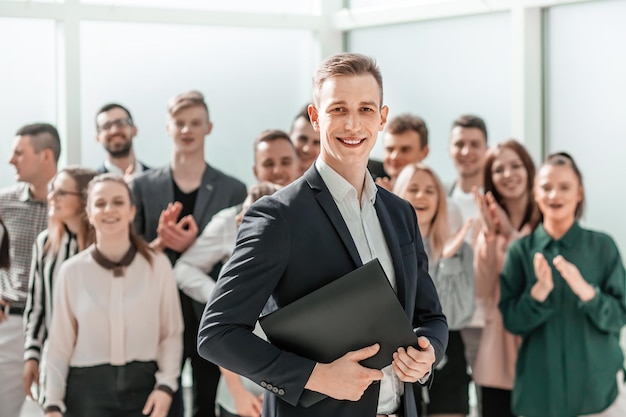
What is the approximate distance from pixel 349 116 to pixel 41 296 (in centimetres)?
262

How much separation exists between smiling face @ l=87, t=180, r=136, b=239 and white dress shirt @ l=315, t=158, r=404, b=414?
2.15 m

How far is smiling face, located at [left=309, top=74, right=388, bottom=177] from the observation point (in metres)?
2.14

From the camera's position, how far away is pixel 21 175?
503 cm

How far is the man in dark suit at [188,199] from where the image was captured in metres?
4.75

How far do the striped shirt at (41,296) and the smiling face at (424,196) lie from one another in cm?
146

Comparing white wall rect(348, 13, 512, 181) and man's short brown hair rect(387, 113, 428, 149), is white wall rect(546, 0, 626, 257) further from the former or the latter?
man's short brown hair rect(387, 113, 428, 149)

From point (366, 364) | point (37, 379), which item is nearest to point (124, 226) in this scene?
point (37, 379)

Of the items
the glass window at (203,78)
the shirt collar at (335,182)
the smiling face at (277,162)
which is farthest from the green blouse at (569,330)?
the glass window at (203,78)

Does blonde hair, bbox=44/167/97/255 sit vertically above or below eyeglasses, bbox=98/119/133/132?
below

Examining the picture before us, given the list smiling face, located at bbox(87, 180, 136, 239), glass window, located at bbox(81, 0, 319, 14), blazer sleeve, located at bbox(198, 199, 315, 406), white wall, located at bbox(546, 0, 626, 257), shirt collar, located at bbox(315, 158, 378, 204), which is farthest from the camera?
glass window, located at bbox(81, 0, 319, 14)

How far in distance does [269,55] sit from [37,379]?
328 cm

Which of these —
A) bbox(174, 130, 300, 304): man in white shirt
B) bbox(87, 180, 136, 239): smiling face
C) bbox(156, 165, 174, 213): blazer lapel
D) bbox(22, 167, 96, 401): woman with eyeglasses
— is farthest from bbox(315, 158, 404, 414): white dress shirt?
bbox(156, 165, 174, 213): blazer lapel

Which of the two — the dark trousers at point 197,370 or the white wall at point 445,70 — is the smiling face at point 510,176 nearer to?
the white wall at point 445,70

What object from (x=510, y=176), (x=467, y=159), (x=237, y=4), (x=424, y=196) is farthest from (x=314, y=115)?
(x=237, y=4)
